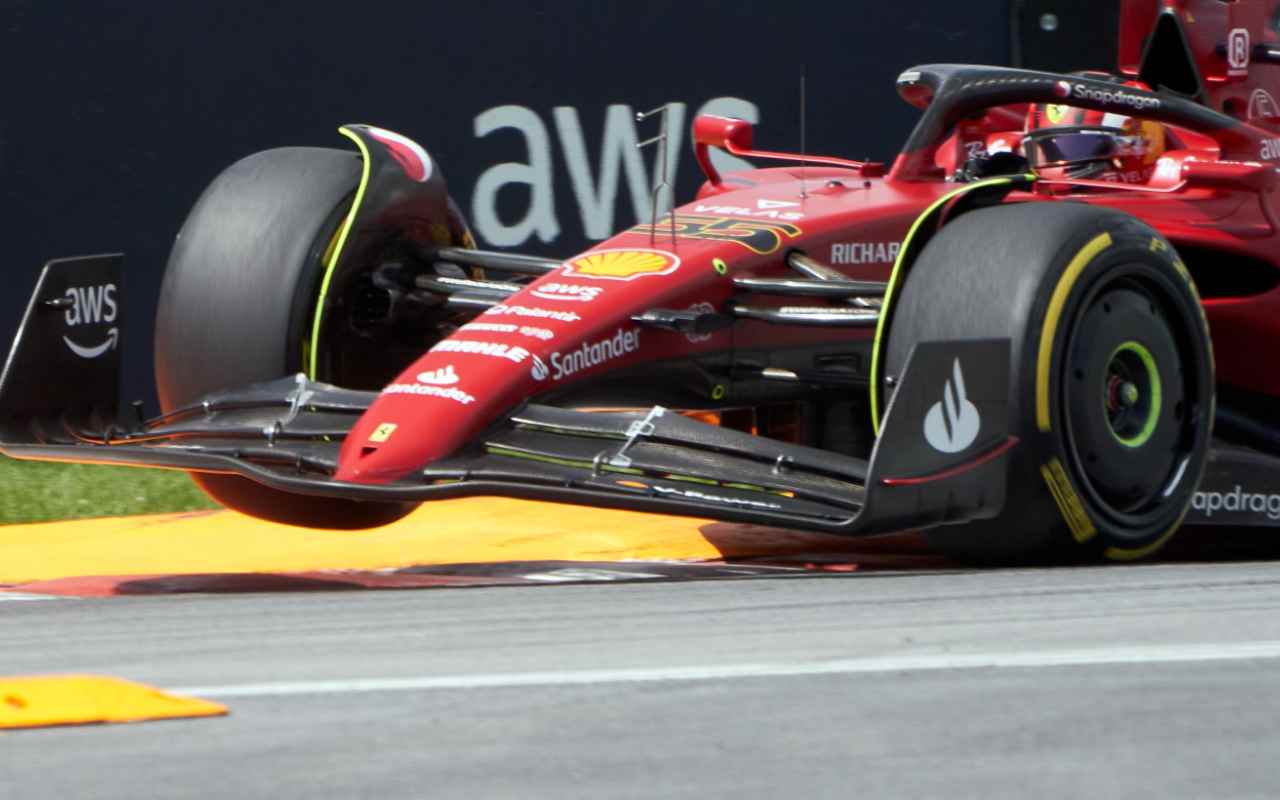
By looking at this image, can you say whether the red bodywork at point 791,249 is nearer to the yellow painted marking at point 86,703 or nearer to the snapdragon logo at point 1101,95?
the snapdragon logo at point 1101,95

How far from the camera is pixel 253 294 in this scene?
586 centimetres

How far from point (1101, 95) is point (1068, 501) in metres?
1.49

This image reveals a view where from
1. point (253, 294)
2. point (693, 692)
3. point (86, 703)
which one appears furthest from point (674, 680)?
point (253, 294)

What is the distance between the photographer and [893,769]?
2.82m

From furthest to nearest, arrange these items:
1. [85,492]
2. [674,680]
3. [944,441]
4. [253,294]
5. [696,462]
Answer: [85,492], [253,294], [696,462], [944,441], [674,680]

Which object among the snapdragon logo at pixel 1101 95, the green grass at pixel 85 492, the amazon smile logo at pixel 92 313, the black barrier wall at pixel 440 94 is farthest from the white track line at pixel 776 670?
the black barrier wall at pixel 440 94

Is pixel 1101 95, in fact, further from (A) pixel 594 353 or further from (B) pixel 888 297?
(A) pixel 594 353

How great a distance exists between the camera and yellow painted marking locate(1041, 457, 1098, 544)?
4.83 meters

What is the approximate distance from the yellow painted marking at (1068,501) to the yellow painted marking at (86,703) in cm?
225

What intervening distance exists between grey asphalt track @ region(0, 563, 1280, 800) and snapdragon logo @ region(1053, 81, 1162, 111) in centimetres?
171

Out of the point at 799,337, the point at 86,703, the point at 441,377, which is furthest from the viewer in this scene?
the point at 799,337

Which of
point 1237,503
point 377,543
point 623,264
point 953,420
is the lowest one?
point 377,543

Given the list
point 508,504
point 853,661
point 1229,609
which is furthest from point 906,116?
point 853,661

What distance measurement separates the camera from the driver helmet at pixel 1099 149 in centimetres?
638
